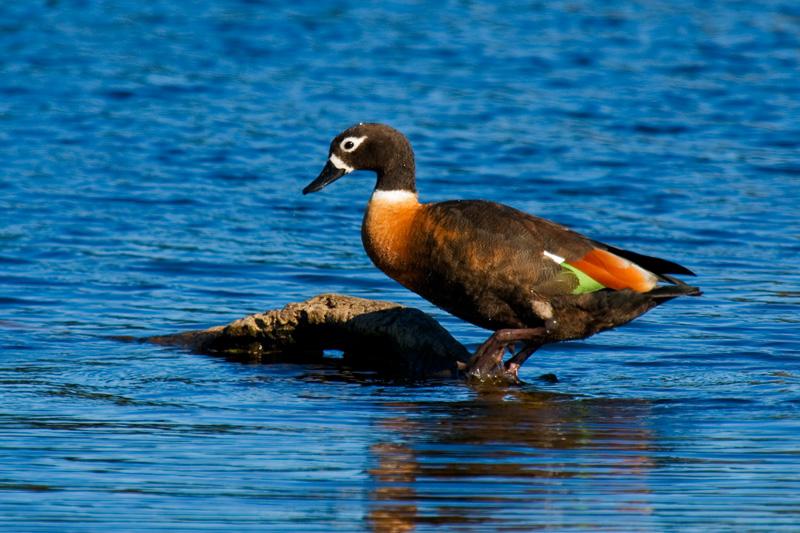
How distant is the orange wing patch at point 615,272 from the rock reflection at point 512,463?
0.73 metres

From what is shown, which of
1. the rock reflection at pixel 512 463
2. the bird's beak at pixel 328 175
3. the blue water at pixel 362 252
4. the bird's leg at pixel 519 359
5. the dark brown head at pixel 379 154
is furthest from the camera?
the bird's beak at pixel 328 175

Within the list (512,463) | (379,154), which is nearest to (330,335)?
(379,154)

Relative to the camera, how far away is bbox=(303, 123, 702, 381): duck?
8703 millimetres

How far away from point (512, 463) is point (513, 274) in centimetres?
206

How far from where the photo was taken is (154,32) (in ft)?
74.1

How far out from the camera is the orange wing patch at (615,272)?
28.6ft

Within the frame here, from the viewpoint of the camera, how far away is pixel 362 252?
42.4 feet

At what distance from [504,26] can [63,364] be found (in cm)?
1585

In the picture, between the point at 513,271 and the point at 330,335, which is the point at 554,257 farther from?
the point at 330,335

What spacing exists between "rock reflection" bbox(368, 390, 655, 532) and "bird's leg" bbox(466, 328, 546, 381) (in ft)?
0.90

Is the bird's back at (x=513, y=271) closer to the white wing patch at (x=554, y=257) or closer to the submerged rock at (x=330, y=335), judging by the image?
the white wing patch at (x=554, y=257)

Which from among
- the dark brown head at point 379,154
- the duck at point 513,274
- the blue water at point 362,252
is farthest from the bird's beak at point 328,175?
the blue water at point 362,252

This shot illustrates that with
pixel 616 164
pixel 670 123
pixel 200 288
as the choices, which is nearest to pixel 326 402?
pixel 200 288

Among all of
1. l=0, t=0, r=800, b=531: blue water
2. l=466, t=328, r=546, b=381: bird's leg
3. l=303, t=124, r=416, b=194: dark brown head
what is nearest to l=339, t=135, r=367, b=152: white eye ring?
l=303, t=124, r=416, b=194: dark brown head
